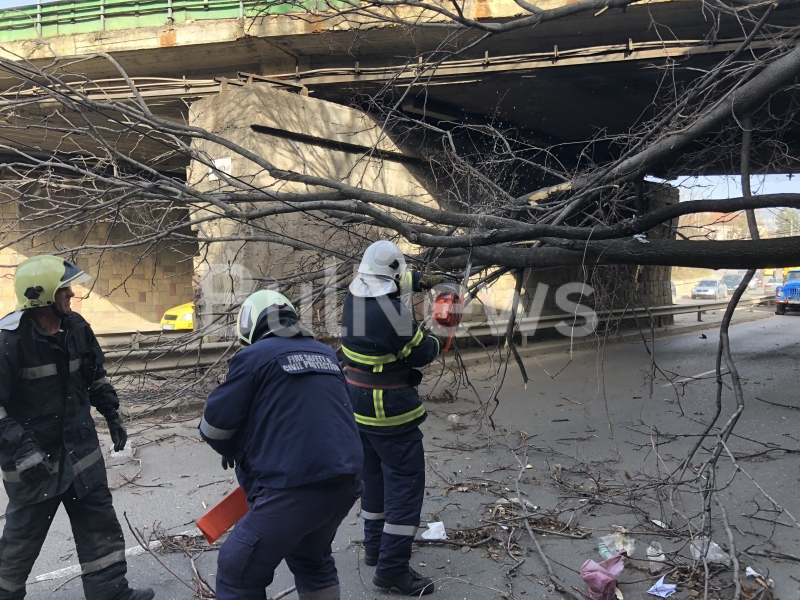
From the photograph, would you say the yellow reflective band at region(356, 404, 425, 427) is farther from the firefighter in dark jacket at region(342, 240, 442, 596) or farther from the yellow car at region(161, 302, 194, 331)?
the yellow car at region(161, 302, 194, 331)

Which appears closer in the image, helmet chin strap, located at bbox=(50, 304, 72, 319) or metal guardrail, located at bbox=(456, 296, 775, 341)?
helmet chin strap, located at bbox=(50, 304, 72, 319)

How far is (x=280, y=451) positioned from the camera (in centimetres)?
236

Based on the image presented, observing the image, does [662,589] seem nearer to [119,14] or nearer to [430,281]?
[430,281]

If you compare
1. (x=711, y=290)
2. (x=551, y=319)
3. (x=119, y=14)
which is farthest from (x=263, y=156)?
(x=711, y=290)

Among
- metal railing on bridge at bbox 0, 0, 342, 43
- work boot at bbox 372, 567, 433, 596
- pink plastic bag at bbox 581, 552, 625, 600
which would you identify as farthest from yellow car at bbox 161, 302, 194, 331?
pink plastic bag at bbox 581, 552, 625, 600

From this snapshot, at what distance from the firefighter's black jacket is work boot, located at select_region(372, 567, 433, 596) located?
1.60m

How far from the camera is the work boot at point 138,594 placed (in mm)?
3016

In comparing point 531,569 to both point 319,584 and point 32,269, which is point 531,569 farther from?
point 32,269

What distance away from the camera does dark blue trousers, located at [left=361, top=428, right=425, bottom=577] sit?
128 inches

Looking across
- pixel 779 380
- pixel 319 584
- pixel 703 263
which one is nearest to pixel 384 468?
pixel 319 584

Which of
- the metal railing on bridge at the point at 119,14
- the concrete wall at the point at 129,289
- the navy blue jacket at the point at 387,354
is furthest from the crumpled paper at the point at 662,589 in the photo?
the concrete wall at the point at 129,289

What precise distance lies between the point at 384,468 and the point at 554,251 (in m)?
2.01

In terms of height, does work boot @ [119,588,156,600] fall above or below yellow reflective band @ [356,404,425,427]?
below

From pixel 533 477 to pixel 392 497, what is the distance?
1961 millimetres
